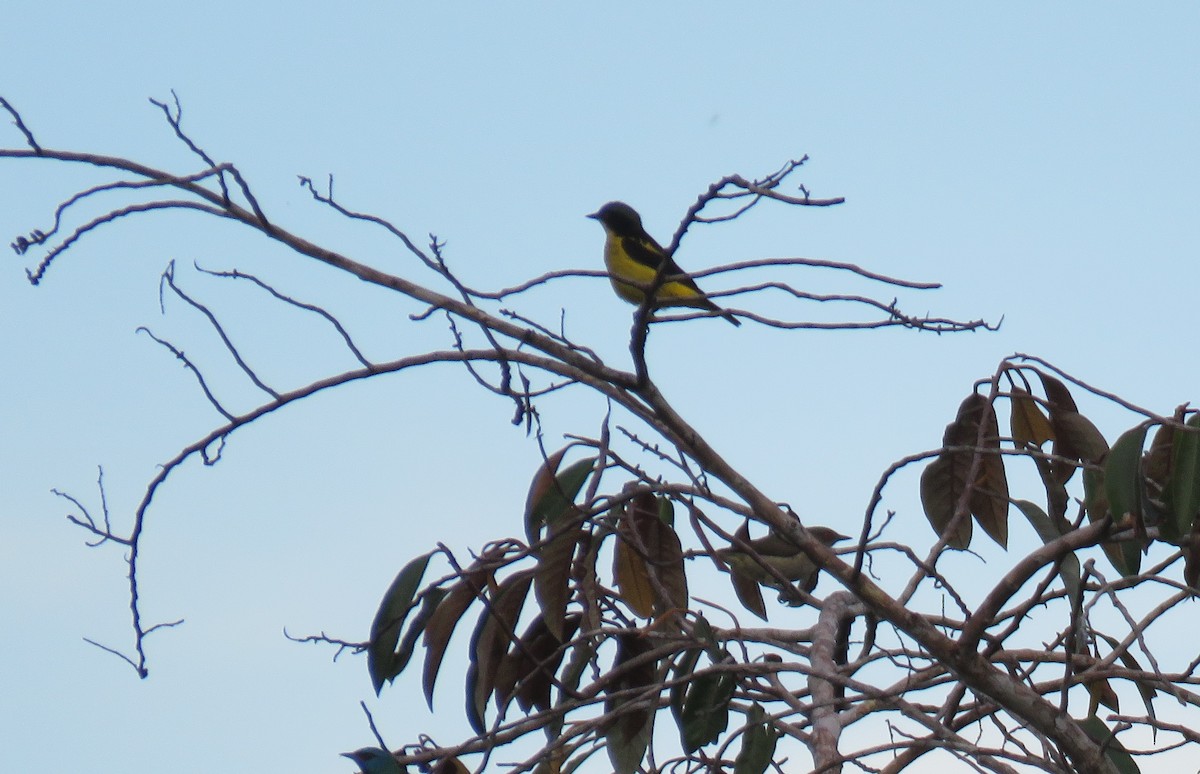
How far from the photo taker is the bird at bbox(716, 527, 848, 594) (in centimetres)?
351

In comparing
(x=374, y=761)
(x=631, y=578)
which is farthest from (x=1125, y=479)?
(x=374, y=761)

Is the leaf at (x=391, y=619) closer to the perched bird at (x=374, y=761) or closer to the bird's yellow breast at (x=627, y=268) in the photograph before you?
the perched bird at (x=374, y=761)

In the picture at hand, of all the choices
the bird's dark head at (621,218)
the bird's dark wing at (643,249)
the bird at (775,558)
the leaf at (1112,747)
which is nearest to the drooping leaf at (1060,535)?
the leaf at (1112,747)

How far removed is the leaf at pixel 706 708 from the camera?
3152 millimetres

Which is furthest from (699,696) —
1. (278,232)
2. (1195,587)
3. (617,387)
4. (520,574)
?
(278,232)

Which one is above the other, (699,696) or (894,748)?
(699,696)

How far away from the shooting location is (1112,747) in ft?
10.4

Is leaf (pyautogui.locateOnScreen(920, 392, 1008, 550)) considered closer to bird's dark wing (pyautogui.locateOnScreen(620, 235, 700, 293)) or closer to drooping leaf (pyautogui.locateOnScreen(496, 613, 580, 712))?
drooping leaf (pyautogui.locateOnScreen(496, 613, 580, 712))

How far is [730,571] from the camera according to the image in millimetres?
3533

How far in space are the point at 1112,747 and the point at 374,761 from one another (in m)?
1.69

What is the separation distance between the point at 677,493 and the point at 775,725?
76cm

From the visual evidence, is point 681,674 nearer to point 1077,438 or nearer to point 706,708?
point 706,708

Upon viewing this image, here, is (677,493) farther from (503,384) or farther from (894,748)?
(894,748)

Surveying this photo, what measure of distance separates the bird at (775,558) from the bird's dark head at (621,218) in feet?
13.4
